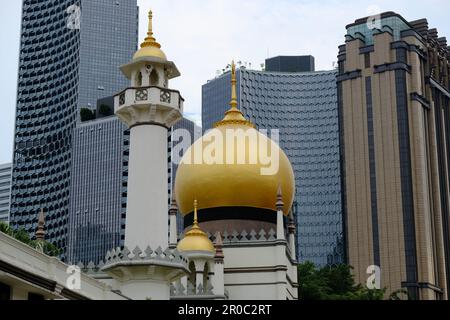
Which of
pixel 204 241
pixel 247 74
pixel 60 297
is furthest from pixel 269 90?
pixel 60 297

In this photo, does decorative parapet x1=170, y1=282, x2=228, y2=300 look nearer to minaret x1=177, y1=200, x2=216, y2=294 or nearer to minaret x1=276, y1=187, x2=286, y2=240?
minaret x1=177, y1=200, x2=216, y2=294

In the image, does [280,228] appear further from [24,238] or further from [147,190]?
[24,238]

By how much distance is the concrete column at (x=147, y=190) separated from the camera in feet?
105

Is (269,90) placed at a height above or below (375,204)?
above

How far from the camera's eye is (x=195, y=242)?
40.2m

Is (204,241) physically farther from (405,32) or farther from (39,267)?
(405,32)

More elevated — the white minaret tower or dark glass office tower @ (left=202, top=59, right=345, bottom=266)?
dark glass office tower @ (left=202, top=59, right=345, bottom=266)

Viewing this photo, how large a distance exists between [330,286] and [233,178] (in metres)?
13.4

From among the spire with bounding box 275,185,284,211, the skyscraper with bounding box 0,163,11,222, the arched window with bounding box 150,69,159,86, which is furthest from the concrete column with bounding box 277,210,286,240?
the skyscraper with bounding box 0,163,11,222

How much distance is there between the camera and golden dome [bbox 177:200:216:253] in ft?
131

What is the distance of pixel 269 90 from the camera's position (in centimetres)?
13925

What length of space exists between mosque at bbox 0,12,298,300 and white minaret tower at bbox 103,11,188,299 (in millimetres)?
35
